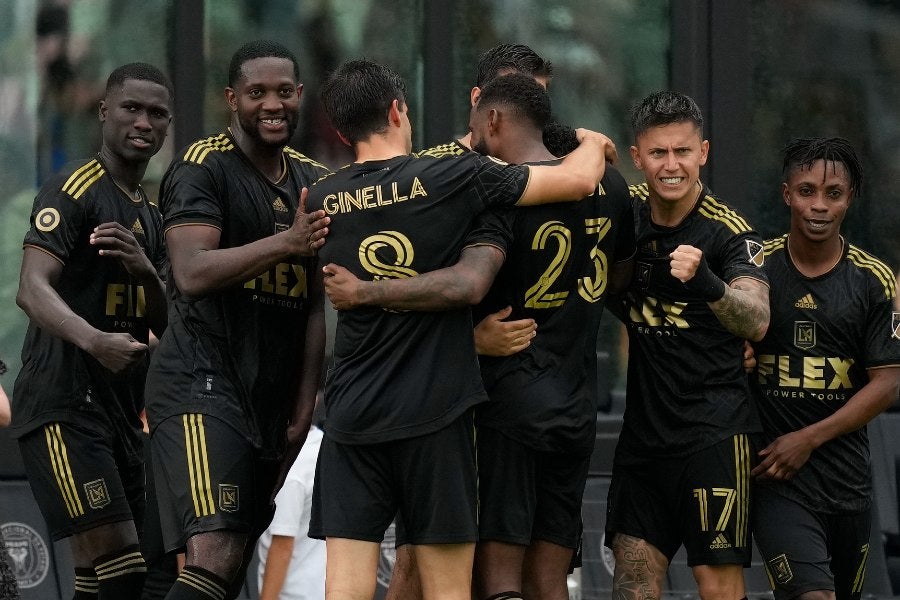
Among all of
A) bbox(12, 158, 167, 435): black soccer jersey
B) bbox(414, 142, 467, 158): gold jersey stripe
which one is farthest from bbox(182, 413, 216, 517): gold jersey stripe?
bbox(414, 142, 467, 158): gold jersey stripe

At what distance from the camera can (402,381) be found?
229 inches

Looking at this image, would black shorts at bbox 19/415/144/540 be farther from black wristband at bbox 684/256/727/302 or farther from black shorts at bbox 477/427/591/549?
black wristband at bbox 684/256/727/302

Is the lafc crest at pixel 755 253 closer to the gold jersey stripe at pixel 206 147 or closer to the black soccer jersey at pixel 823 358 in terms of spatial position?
the black soccer jersey at pixel 823 358

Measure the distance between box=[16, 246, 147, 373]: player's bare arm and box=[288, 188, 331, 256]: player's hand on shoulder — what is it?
0.83 meters

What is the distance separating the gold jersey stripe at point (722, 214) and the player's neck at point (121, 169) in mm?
2379

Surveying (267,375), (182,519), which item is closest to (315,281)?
(267,375)

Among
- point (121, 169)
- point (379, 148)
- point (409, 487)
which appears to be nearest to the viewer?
point (409, 487)

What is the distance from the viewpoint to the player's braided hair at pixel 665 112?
6668 millimetres

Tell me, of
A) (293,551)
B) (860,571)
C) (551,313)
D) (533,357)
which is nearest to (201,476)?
(533,357)

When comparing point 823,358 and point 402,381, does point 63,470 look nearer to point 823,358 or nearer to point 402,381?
point 402,381

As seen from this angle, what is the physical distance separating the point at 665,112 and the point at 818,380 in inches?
49.5

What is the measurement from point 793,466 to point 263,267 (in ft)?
7.51

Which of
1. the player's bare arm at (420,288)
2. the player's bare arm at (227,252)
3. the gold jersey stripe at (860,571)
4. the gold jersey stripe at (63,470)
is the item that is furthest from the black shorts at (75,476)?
the gold jersey stripe at (860,571)

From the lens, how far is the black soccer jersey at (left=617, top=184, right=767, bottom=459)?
6672 mm
